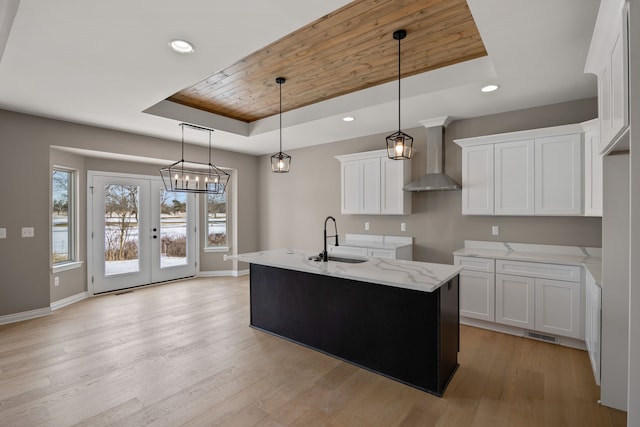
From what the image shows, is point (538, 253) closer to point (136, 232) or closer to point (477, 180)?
point (477, 180)

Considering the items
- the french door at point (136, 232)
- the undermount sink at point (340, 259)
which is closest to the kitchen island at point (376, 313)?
the undermount sink at point (340, 259)

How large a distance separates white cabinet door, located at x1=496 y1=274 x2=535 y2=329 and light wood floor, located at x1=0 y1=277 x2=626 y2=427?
0.71ft

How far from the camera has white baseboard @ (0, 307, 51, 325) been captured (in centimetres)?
390

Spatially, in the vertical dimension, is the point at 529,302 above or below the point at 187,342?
above

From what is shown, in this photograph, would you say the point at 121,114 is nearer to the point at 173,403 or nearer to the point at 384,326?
the point at 173,403

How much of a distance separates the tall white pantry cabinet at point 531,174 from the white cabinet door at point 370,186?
47.2 inches

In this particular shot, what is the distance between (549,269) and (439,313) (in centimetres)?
165

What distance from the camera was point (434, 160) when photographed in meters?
4.25

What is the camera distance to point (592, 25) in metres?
2.08

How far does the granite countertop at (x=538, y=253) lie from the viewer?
10.4 feet

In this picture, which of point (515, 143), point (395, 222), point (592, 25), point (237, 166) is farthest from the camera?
point (237, 166)

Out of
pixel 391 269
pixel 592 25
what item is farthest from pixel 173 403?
pixel 592 25

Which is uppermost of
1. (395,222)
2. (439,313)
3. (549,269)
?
(395,222)

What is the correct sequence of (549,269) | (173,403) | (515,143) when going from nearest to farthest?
(173,403)
(549,269)
(515,143)
